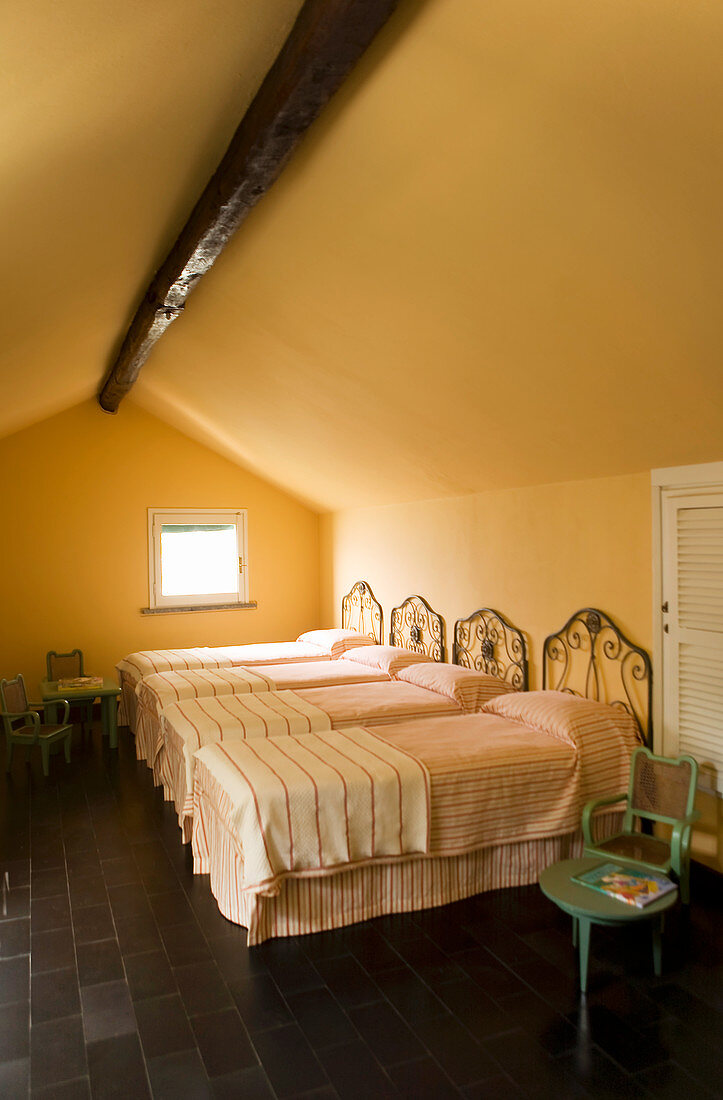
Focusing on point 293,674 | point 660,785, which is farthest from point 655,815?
point 293,674

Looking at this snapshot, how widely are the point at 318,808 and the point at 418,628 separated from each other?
9.27 feet

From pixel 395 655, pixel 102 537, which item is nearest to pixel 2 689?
pixel 102 537

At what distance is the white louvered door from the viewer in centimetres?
319

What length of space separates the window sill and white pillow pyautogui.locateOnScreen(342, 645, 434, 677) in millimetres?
1771

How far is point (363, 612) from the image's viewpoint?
667cm

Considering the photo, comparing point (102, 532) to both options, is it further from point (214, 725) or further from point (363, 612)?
point (214, 725)

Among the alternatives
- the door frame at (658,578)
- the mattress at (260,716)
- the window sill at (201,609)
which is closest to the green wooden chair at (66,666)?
the window sill at (201,609)

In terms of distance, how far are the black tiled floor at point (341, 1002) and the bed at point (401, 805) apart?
13 cm

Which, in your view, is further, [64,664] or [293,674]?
[64,664]

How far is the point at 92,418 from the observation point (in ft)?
21.6

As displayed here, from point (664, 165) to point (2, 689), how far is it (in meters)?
4.71

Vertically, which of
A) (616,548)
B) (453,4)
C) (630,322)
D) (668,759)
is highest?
(453,4)

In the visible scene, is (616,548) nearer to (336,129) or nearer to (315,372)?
(315,372)

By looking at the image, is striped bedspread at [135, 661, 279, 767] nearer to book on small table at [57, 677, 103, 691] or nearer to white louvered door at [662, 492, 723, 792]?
book on small table at [57, 677, 103, 691]
